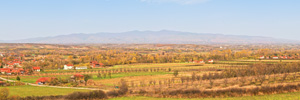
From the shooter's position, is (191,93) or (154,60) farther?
(154,60)

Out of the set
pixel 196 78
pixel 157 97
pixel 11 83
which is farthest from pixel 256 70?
pixel 11 83

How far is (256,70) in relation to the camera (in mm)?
60812

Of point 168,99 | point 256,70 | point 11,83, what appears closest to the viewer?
point 168,99

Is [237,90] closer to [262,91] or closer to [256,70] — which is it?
[262,91]

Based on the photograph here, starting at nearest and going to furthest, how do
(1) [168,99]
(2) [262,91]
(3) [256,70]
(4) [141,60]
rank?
(1) [168,99] → (2) [262,91] → (3) [256,70] → (4) [141,60]

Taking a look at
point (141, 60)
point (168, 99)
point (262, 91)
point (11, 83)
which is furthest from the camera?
point (141, 60)

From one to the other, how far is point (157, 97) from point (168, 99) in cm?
277

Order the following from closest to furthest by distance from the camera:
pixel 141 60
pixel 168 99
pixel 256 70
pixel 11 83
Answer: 1. pixel 168 99
2. pixel 11 83
3. pixel 256 70
4. pixel 141 60

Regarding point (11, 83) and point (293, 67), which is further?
point (293, 67)

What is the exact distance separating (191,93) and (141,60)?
72.1m

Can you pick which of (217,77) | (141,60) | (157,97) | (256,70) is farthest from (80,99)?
(141,60)

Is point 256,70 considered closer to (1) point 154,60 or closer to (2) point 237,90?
(2) point 237,90

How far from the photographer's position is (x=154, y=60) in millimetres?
110562

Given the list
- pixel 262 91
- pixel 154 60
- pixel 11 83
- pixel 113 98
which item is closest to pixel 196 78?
pixel 262 91
